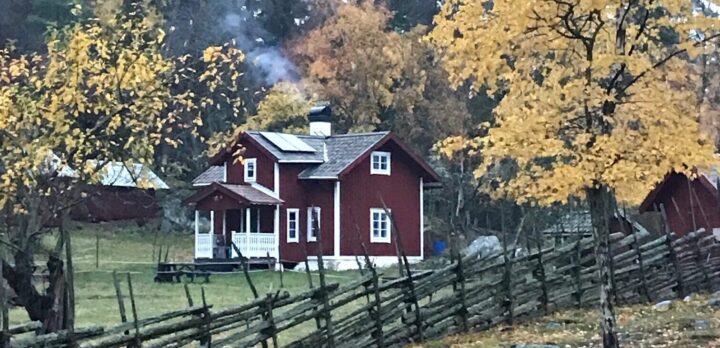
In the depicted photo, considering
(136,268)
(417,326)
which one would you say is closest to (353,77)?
(136,268)

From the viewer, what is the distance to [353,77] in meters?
50.5

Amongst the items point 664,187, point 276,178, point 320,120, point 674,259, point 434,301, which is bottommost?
point 434,301

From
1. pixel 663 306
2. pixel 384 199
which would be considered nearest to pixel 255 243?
pixel 384 199

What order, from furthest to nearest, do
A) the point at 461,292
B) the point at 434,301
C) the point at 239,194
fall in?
the point at 239,194, the point at 461,292, the point at 434,301

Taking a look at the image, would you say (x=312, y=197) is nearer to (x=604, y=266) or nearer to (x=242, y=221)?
(x=242, y=221)

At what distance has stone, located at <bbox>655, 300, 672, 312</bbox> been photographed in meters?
19.3

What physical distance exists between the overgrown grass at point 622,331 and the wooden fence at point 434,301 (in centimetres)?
38

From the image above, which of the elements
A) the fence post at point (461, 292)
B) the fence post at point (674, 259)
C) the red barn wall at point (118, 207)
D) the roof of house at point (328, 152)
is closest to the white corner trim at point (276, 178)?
the roof of house at point (328, 152)

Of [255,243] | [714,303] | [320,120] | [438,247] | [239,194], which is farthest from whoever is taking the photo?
[438,247]

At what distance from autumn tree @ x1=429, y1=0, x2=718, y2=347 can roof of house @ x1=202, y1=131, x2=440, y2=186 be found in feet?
86.7

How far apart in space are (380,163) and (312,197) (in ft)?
9.71

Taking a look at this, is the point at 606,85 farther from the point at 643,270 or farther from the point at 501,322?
the point at 643,270

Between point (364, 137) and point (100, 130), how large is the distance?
27.5 metres

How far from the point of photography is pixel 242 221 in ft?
132
